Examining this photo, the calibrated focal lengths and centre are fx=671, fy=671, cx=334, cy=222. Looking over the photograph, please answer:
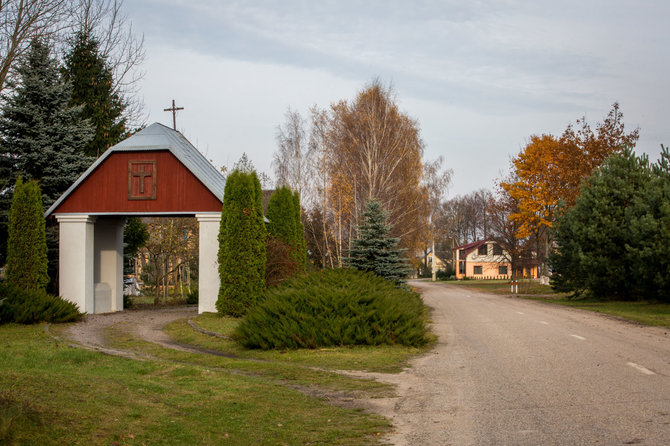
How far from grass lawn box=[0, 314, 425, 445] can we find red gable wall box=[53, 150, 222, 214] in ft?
33.9

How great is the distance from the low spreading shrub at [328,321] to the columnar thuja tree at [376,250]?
8.59 meters

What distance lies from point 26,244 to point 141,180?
170 inches

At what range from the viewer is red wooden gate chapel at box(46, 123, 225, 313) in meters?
23.2

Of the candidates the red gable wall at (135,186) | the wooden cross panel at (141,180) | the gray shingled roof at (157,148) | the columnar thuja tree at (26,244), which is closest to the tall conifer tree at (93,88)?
the gray shingled roof at (157,148)

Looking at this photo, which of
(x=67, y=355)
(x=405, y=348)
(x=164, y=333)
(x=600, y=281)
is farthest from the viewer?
(x=600, y=281)

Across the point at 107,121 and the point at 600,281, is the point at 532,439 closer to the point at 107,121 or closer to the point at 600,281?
the point at 600,281

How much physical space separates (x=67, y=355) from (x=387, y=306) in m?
6.69

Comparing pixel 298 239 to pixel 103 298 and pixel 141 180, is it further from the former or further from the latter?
pixel 103 298

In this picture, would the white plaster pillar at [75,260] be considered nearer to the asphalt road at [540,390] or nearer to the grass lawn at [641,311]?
the asphalt road at [540,390]

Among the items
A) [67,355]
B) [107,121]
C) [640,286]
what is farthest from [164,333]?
[640,286]

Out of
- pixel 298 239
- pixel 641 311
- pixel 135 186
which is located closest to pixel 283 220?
pixel 298 239

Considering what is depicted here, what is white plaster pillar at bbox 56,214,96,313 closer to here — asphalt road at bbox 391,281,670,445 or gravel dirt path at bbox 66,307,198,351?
gravel dirt path at bbox 66,307,198,351

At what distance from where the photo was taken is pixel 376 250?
78.2 feet

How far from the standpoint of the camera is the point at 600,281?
102 feet
